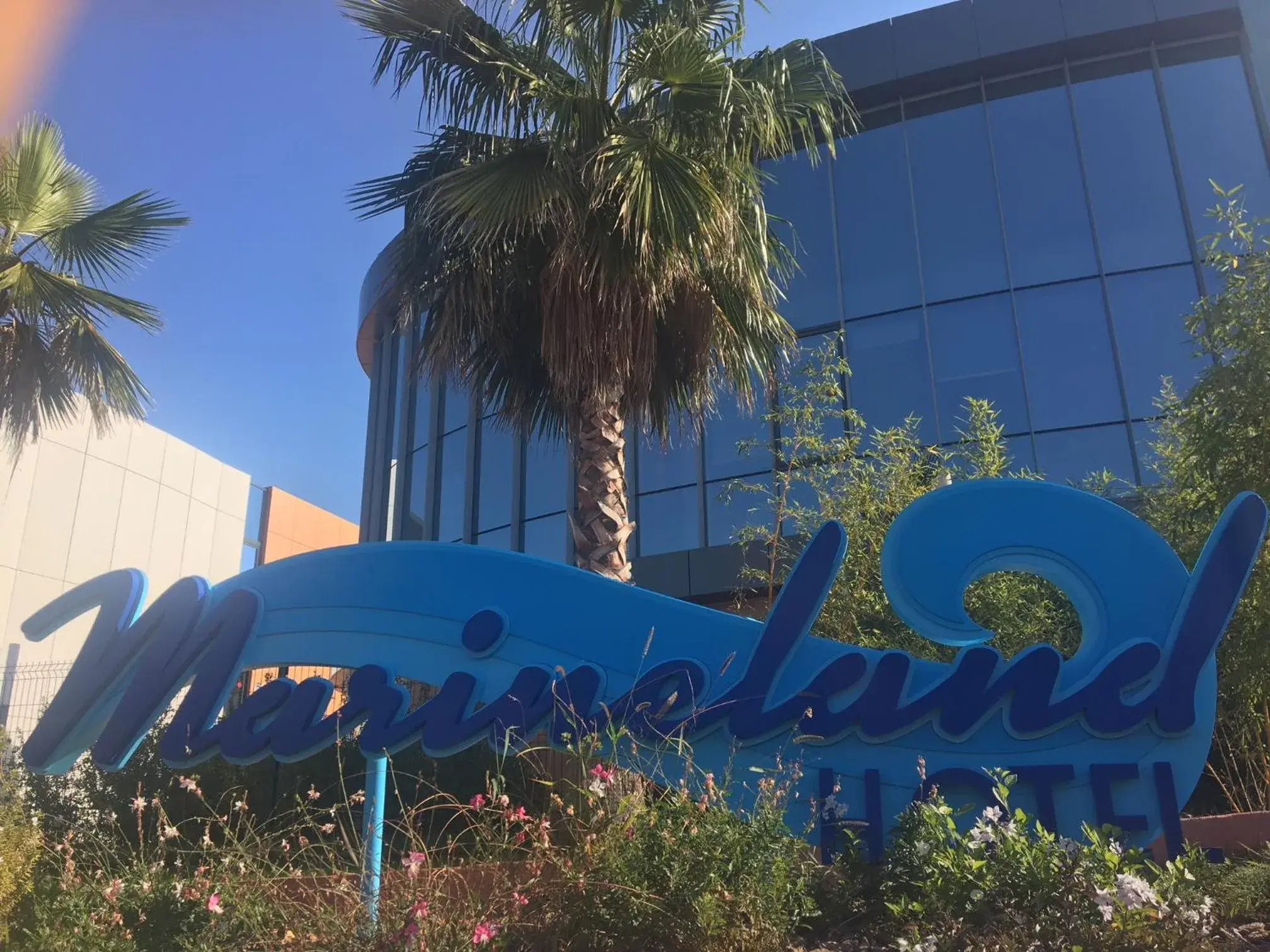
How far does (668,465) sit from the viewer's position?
16.7 metres

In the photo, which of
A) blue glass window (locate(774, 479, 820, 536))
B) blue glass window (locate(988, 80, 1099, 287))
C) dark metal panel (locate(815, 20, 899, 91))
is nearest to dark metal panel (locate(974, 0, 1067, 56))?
blue glass window (locate(988, 80, 1099, 287))

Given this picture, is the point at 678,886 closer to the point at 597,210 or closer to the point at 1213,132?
the point at 597,210

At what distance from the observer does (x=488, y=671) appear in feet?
23.5

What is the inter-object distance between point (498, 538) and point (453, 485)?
6.51 ft

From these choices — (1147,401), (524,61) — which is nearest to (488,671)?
(524,61)

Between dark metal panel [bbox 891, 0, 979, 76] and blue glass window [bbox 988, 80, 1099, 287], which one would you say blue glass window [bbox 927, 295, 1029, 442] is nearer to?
blue glass window [bbox 988, 80, 1099, 287]

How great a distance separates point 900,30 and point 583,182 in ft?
35.3

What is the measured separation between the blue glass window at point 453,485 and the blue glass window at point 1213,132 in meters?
13.2

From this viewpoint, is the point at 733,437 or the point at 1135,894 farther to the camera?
the point at 733,437

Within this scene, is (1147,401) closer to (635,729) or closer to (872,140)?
(872,140)

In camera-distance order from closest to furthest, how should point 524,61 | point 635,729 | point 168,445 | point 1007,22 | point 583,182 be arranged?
point 635,729
point 583,182
point 524,61
point 1007,22
point 168,445

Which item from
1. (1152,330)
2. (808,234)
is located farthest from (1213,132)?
(808,234)

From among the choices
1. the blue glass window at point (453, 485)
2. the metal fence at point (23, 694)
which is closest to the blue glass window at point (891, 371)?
the blue glass window at point (453, 485)

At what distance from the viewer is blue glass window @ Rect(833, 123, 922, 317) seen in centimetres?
1617
